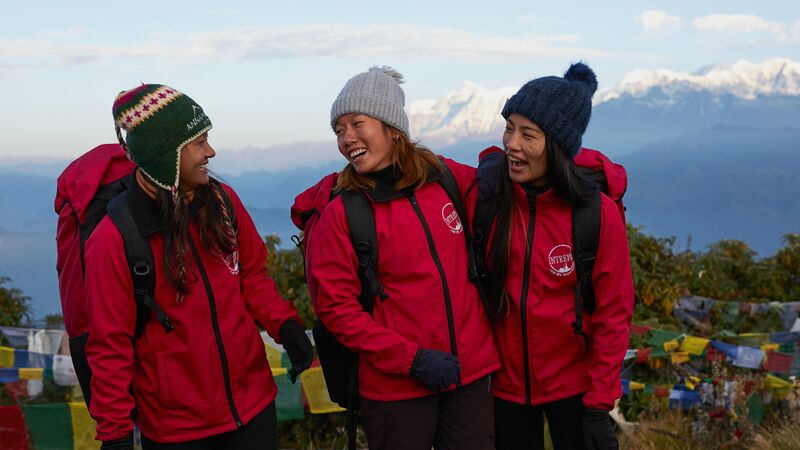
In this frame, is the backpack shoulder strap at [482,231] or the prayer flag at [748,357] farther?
the prayer flag at [748,357]

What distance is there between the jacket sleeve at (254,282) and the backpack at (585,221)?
0.93 metres

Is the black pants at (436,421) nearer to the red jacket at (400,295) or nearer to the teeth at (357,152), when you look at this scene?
the red jacket at (400,295)

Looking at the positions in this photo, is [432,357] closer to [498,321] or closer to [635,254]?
[498,321]

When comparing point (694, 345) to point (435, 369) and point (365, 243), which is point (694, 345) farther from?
point (365, 243)

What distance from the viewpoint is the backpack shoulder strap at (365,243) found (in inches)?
124

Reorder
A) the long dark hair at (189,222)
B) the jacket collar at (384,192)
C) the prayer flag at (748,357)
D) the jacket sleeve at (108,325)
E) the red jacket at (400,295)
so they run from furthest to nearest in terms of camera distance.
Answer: the prayer flag at (748,357) → the jacket collar at (384,192) → the red jacket at (400,295) → the long dark hair at (189,222) → the jacket sleeve at (108,325)

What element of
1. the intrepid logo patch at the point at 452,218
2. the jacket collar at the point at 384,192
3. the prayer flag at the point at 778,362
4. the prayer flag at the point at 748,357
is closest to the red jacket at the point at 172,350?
the jacket collar at the point at 384,192

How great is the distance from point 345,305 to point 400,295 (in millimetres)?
235

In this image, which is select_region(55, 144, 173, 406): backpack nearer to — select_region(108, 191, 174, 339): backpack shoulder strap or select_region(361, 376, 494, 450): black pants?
select_region(108, 191, 174, 339): backpack shoulder strap

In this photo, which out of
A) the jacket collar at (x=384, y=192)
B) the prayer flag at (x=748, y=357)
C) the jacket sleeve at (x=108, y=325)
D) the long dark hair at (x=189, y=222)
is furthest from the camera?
the prayer flag at (x=748, y=357)

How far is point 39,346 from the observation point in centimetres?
686

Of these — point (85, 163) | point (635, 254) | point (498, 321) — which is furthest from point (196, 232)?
point (635, 254)

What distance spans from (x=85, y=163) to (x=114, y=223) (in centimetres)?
40

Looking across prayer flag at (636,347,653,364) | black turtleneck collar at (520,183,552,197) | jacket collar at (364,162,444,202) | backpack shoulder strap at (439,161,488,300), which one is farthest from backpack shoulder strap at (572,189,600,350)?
prayer flag at (636,347,653,364)
